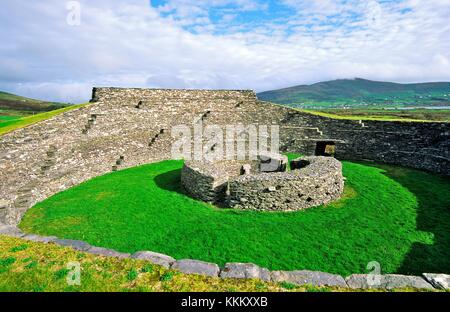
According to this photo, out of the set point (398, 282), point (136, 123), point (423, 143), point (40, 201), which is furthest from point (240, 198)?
point (423, 143)

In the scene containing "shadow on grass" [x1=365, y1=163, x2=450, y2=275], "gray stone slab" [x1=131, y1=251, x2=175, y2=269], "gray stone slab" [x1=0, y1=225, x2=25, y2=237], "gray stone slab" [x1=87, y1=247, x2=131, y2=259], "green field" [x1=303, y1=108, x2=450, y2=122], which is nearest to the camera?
"gray stone slab" [x1=131, y1=251, x2=175, y2=269]

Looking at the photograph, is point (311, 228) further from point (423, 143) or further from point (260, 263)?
point (423, 143)

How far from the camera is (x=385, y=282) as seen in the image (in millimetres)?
6852

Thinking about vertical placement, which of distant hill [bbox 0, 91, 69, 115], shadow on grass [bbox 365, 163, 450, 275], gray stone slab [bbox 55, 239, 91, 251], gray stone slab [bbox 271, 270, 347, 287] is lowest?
shadow on grass [bbox 365, 163, 450, 275]

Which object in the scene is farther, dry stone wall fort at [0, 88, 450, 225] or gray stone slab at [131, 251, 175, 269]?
dry stone wall fort at [0, 88, 450, 225]

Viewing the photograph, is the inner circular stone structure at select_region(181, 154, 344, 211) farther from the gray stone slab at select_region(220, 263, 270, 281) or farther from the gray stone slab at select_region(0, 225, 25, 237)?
the gray stone slab at select_region(0, 225, 25, 237)

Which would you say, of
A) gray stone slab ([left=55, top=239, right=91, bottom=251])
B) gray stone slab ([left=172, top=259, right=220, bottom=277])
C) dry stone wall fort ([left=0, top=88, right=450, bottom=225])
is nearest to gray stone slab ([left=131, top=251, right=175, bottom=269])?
gray stone slab ([left=172, top=259, right=220, bottom=277])

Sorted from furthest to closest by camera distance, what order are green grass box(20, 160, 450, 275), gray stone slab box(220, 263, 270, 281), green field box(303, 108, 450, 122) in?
1. green field box(303, 108, 450, 122)
2. green grass box(20, 160, 450, 275)
3. gray stone slab box(220, 263, 270, 281)

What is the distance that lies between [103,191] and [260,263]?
1151cm

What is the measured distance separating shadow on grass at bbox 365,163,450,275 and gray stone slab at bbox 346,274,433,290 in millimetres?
3060

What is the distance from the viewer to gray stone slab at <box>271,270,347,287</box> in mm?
6773

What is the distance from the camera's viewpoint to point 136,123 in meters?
23.8

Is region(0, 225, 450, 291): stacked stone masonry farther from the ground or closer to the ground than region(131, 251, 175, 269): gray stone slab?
closer to the ground

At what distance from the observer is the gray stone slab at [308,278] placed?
6.77m
